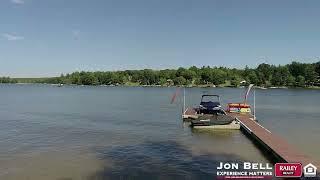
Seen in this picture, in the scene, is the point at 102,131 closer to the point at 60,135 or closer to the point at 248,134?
the point at 60,135

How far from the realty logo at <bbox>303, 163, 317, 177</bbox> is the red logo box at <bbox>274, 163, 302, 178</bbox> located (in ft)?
1.13

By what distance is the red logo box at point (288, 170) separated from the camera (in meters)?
24.0

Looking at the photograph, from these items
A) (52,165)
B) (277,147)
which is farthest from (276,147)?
(52,165)

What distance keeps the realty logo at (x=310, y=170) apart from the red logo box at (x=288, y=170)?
13.6 inches

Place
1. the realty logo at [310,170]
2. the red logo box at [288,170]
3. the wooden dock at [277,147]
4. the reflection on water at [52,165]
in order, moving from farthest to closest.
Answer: the wooden dock at [277,147]
the reflection on water at [52,165]
the red logo box at [288,170]
the realty logo at [310,170]

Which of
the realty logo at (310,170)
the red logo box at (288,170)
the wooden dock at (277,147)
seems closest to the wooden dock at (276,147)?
the wooden dock at (277,147)

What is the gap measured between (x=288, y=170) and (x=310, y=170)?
140 centimetres

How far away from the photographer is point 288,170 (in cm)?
Answer: 2556

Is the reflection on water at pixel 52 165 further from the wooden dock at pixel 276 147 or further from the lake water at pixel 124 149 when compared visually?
the wooden dock at pixel 276 147

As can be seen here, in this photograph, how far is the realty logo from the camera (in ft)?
77.9

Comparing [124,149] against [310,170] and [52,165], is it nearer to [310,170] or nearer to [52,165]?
[52,165]

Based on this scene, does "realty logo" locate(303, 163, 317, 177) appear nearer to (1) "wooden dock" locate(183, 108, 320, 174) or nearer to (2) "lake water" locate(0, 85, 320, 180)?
(1) "wooden dock" locate(183, 108, 320, 174)

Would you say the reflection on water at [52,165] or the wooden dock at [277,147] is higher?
the wooden dock at [277,147]

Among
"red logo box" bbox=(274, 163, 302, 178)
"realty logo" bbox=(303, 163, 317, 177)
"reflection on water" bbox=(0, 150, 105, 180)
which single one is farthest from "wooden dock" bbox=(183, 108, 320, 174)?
"reflection on water" bbox=(0, 150, 105, 180)
